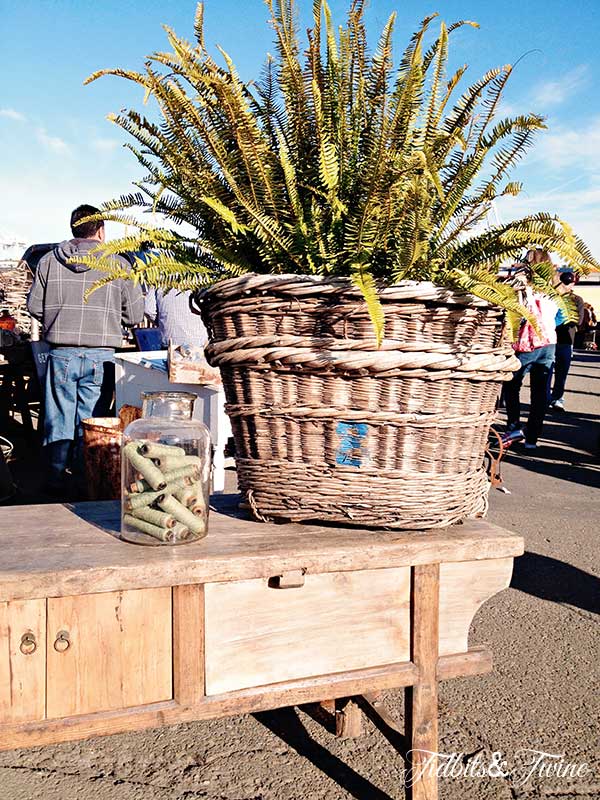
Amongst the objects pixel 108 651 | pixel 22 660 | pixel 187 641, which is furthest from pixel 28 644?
pixel 187 641

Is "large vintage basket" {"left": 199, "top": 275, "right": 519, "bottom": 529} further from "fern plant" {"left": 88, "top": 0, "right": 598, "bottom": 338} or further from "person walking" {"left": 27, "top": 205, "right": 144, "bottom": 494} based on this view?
"person walking" {"left": 27, "top": 205, "right": 144, "bottom": 494}

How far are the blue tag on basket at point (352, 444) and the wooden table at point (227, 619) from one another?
7.5 inches

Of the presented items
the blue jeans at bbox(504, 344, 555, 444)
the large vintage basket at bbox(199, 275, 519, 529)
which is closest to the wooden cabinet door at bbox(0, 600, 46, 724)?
the large vintage basket at bbox(199, 275, 519, 529)

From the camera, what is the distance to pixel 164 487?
4.96 feet

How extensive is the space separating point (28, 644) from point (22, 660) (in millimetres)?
34

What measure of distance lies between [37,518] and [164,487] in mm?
451

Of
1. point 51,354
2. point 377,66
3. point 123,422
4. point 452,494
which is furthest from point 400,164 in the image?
point 51,354

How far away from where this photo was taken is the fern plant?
149cm

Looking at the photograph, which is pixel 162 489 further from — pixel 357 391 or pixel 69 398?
pixel 69 398

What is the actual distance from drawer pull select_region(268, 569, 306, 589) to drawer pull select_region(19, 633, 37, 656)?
0.48m

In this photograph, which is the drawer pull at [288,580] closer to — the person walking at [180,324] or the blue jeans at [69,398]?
the blue jeans at [69,398]

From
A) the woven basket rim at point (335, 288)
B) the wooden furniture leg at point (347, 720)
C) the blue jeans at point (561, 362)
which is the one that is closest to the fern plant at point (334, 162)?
the woven basket rim at point (335, 288)

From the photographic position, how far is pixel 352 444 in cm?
152

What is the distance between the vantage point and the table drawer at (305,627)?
147cm
